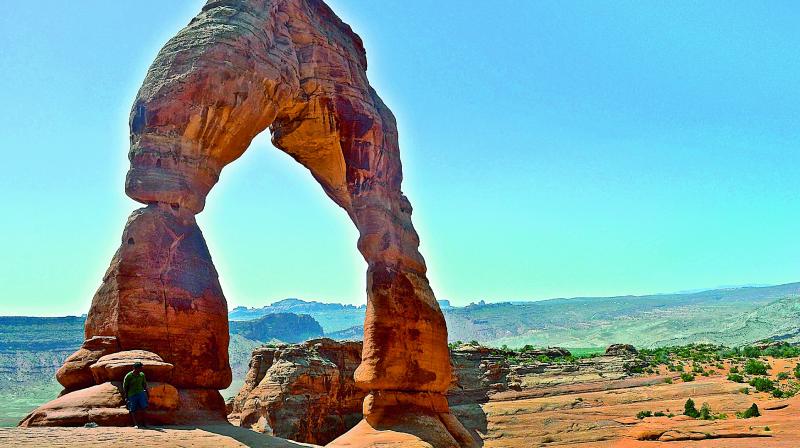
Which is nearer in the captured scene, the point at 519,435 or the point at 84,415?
the point at 84,415

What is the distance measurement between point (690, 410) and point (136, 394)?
1106 inches

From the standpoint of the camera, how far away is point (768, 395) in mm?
32938

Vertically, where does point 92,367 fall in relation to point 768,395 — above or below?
above

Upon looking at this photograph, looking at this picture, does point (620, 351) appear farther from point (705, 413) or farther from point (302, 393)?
point (302, 393)

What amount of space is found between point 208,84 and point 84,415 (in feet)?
21.4

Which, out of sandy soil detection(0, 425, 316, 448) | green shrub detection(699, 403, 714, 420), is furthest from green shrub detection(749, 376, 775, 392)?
sandy soil detection(0, 425, 316, 448)

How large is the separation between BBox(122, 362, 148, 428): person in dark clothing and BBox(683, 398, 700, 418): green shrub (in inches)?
1080

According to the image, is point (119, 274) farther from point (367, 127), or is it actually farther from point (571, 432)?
point (571, 432)

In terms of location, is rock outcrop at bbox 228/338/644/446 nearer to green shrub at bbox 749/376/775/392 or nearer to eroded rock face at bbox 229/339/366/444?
eroded rock face at bbox 229/339/366/444

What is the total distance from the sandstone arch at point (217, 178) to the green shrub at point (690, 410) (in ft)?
64.2

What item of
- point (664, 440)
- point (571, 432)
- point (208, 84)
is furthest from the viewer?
point (571, 432)

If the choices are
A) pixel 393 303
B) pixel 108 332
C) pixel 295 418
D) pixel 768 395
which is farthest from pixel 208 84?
pixel 768 395

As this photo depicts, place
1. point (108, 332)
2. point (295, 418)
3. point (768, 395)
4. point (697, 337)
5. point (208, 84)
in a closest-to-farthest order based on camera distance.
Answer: point (108, 332), point (208, 84), point (295, 418), point (768, 395), point (697, 337)

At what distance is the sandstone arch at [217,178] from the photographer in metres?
11.5
